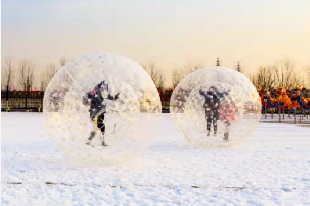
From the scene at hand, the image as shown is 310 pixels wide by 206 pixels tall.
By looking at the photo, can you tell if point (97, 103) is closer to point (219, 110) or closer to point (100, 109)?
point (100, 109)

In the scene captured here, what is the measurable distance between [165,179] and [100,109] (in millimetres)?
1651

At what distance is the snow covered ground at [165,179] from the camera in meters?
5.76

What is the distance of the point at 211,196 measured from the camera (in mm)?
5918

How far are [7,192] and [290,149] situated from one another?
7.65 meters

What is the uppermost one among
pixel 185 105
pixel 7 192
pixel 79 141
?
pixel 185 105

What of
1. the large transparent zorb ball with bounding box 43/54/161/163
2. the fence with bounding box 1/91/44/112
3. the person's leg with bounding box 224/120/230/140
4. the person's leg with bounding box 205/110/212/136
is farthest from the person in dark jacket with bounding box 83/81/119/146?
the fence with bounding box 1/91/44/112

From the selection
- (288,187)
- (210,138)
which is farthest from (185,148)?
(288,187)

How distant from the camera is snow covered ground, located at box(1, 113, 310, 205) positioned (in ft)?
18.9

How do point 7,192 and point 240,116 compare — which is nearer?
point 7,192

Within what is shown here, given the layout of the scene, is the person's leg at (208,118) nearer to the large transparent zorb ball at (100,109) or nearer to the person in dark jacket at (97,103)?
the large transparent zorb ball at (100,109)

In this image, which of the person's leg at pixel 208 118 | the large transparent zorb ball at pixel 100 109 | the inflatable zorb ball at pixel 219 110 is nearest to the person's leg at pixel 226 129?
the inflatable zorb ball at pixel 219 110

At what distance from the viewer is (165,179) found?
698 cm

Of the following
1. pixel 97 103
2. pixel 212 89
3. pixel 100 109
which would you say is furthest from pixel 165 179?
pixel 212 89

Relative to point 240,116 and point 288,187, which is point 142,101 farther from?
point 240,116
